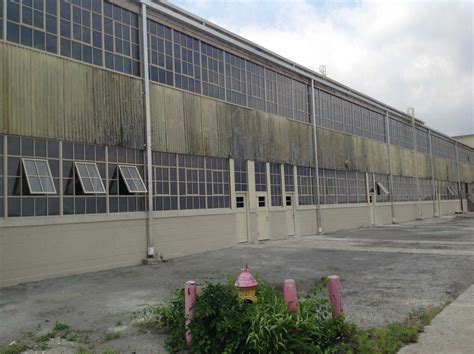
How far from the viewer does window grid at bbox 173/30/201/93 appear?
16.4 m

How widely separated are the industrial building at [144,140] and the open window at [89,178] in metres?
0.05

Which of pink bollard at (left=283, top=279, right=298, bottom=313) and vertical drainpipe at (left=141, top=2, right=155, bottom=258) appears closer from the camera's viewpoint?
pink bollard at (left=283, top=279, right=298, bottom=313)

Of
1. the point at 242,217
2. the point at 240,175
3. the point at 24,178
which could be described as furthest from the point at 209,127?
the point at 24,178

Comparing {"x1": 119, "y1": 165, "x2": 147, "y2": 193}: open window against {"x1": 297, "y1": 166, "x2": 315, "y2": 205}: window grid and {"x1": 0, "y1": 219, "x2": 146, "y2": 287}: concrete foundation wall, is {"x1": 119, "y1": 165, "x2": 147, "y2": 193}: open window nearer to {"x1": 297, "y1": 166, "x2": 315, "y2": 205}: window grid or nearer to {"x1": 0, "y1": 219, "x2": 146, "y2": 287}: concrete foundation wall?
{"x1": 0, "y1": 219, "x2": 146, "y2": 287}: concrete foundation wall

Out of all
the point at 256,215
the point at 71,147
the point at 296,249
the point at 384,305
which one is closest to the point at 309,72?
the point at 256,215

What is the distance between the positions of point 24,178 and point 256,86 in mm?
12430

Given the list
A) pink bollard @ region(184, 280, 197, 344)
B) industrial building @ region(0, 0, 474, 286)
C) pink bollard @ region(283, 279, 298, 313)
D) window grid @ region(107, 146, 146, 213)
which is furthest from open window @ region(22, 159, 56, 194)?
pink bollard @ region(283, 279, 298, 313)

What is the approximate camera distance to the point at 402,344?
5.24 meters

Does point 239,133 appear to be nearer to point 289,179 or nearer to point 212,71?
point 212,71

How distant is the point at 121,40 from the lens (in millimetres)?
14289

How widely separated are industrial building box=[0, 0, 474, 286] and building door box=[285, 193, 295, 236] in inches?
2.0

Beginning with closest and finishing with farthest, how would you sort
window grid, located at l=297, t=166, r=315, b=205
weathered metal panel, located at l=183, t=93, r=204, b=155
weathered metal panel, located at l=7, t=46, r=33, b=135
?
weathered metal panel, located at l=7, t=46, r=33, b=135
weathered metal panel, located at l=183, t=93, r=204, b=155
window grid, located at l=297, t=166, r=315, b=205

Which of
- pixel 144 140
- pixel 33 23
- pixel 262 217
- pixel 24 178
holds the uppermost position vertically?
pixel 33 23

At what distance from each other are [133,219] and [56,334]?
7621 millimetres
